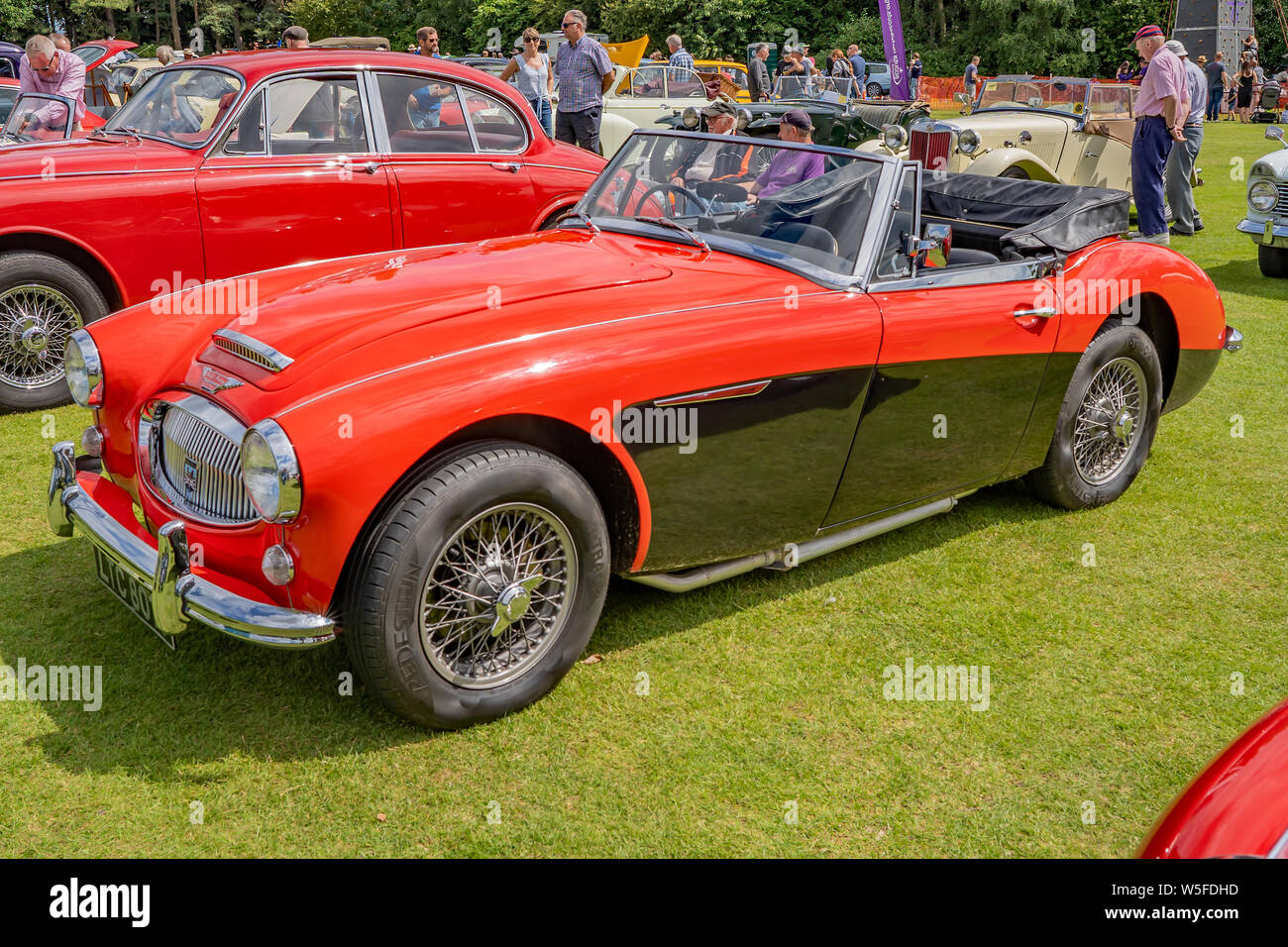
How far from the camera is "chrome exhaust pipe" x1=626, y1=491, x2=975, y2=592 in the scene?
375 centimetres

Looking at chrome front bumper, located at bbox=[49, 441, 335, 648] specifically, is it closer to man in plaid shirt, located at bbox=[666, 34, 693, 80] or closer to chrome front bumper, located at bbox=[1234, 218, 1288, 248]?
chrome front bumper, located at bbox=[1234, 218, 1288, 248]

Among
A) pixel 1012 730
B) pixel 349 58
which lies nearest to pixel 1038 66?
pixel 349 58

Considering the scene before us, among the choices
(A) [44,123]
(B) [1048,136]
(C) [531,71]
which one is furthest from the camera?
(C) [531,71]

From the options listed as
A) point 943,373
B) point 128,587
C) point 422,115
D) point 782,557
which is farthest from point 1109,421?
point 422,115

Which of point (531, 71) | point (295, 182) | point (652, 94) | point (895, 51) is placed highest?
point (895, 51)

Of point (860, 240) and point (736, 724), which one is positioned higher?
point (860, 240)

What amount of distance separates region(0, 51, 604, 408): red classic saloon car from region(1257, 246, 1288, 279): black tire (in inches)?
247

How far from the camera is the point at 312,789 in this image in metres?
3.04

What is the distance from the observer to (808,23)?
143 feet

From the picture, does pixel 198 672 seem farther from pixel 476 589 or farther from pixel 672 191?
pixel 672 191

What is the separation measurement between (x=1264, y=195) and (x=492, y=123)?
6.79 m

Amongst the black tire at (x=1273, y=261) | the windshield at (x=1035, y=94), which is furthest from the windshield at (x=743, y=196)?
the windshield at (x=1035, y=94)

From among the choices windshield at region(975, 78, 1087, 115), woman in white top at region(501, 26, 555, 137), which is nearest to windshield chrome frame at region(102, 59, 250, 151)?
woman in white top at region(501, 26, 555, 137)
